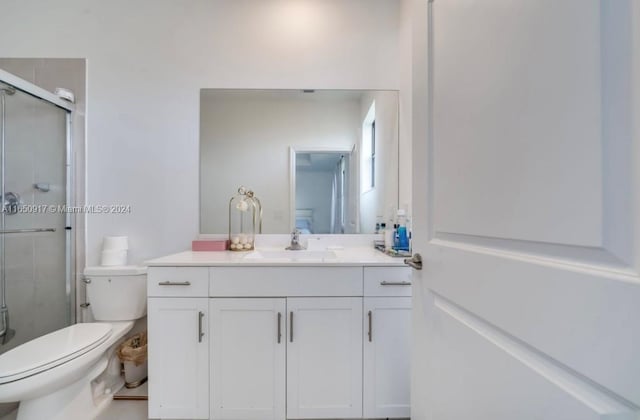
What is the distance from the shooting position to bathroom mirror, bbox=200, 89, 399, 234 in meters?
1.92

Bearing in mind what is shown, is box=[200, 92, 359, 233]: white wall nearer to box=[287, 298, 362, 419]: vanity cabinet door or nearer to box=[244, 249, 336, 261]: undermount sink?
box=[244, 249, 336, 261]: undermount sink

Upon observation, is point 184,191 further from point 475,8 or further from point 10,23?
point 475,8

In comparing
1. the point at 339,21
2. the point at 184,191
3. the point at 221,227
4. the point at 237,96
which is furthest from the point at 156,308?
the point at 339,21

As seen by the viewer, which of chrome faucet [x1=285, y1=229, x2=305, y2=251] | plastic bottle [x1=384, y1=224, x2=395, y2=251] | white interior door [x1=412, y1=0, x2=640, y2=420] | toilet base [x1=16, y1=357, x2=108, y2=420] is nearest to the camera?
white interior door [x1=412, y1=0, x2=640, y2=420]

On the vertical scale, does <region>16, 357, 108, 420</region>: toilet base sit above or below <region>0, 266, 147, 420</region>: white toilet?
below

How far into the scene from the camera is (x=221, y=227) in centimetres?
191

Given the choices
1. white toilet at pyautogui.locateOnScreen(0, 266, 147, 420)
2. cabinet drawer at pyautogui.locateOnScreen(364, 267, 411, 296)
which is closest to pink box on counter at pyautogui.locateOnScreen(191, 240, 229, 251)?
white toilet at pyautogui.locateOnScreen(0, 266, 147, 420)

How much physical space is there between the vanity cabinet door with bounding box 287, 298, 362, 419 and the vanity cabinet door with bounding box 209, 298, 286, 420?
0.18ft

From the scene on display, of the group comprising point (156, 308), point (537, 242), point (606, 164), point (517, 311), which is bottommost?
point (156, 308)

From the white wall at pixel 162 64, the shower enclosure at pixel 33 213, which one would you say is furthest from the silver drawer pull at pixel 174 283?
the shower enclosure at pixel 33 213

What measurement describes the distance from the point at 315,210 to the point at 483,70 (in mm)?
1416

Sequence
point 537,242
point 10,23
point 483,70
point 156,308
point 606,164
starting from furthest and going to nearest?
1. point 10,23
2. point 156,308
3. point 483,70
4. point 537,242
5. point 606,164

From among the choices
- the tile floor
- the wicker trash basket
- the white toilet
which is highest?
the white toilet

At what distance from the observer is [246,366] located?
1354 millimetres
